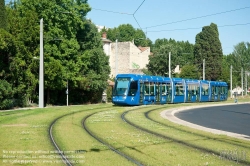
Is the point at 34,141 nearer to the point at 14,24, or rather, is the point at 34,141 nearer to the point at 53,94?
the point at 14,24

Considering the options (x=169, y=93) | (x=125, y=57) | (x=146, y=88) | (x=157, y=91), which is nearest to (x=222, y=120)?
(x=146, y=88)

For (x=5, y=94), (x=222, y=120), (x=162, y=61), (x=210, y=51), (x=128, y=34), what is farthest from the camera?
(x=128, y=34)

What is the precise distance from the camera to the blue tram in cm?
3086

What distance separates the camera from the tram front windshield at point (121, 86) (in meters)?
30.6

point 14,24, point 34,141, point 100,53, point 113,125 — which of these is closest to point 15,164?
point 34,141

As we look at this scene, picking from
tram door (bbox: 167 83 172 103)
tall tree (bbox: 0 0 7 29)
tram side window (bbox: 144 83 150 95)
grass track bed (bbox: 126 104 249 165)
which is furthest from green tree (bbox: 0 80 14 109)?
grass track bed (bbox: 126 104 249 165)

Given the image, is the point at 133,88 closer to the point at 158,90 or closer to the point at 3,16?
the point at 158,90

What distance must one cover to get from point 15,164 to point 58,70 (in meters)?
28.4

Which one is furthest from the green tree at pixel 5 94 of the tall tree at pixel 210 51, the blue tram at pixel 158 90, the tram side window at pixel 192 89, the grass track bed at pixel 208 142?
the tall tree at pixel 210 51

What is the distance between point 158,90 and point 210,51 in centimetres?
5434

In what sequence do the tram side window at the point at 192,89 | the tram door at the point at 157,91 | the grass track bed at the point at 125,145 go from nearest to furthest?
the grass track bed at the point at 125,145 → the tram door at the point at 157,91 → the tram side window at the point at 192,89

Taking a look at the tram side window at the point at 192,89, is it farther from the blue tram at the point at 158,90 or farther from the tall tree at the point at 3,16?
the tall tree at the point at 3,16

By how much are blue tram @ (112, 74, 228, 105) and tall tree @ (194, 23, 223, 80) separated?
34792mm

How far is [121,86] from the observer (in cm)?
3078
